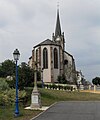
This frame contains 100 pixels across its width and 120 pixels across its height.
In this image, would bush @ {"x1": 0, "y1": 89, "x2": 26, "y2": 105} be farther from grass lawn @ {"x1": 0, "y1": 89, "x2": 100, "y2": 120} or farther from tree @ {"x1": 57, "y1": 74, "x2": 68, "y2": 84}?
tree @ {"x1": 57, "y1": 74, "x2": 68, "y2": 84}

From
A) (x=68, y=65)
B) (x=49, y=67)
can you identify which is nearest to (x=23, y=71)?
(x=49, y=67)

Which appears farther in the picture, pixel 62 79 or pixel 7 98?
pixel 62 79

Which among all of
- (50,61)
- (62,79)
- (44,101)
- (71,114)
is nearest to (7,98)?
(44,101)

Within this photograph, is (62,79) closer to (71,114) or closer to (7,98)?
(7,98)

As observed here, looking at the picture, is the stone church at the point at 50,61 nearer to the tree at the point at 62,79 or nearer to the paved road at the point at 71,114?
the tree at the point at 62,79

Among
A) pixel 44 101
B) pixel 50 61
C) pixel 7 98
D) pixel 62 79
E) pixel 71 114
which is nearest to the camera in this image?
pixel 71 114

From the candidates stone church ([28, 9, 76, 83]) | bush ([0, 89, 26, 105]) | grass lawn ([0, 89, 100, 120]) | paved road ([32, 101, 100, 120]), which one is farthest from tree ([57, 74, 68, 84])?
paved road ([32, 101, 100, 120])

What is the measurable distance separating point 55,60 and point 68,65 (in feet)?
29.0

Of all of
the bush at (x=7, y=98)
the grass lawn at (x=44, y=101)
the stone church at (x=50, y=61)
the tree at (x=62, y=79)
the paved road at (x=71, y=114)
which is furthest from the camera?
the stone church at (x=50, y=61)

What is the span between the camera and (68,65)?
4063 inches

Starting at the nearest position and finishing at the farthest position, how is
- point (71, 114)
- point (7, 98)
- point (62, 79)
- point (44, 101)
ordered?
point (71, 114) < point (7, 98) < point (44, 101) < point (62, 79)

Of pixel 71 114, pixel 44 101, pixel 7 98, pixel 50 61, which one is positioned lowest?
pixel 71 114

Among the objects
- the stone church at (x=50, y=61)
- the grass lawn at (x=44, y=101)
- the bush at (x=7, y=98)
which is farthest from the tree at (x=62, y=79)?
the bush at (x=7, y=98)

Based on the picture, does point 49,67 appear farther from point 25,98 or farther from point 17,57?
point 17,57
